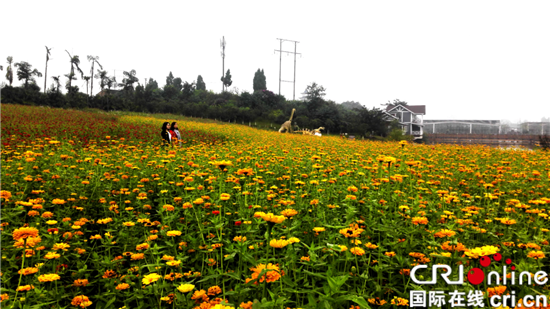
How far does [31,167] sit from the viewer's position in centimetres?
379

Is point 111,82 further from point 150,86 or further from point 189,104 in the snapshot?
point 189,104

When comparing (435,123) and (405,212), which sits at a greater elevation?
(435,123)

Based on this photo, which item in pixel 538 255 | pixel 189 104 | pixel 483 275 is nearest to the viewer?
pixel 483 275

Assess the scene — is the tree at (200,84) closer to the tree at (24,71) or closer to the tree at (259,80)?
the tree at (259,80)

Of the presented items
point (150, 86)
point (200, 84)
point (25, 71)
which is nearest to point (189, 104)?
point (150, 86)

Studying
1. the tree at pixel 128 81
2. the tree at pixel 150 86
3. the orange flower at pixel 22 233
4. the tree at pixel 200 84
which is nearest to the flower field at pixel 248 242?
the orange flower at pixel 22 233

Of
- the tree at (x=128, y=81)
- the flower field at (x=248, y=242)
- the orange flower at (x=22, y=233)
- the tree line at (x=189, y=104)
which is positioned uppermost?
the tree at (x=128, y=81)

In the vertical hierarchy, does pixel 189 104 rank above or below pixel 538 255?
above

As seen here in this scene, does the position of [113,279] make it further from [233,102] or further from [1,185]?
[233,102]

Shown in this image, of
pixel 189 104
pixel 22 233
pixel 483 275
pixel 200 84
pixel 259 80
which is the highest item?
pixel 259 80

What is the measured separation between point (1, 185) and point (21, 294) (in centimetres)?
222

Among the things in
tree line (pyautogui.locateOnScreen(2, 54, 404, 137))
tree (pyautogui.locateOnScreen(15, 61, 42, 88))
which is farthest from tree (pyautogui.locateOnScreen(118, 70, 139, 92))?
tree (pyautogui.locateOnScreen(15, 61, 42, 88))

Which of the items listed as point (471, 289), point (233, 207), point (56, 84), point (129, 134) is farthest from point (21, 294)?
point (56, 84)

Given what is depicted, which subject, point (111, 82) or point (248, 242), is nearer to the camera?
point (248, 242)
